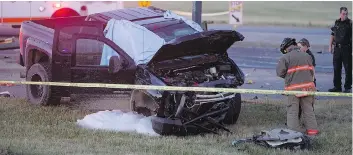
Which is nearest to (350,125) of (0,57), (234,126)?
(234,126)

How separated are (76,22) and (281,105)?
358 centimetres

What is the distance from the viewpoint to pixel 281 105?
39.4 ft

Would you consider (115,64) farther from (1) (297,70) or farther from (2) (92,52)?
(1) (297,70)

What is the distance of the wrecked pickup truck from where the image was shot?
9.45 meters

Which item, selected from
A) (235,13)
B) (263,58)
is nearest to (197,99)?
(235,13)

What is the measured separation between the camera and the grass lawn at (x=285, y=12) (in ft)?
100

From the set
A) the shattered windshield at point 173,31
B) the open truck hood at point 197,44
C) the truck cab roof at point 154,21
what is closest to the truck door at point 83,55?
the truck cab roof at point 154,21

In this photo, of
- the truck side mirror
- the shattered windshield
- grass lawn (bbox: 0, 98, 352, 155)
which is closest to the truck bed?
grass lawn (bbox: 0, 98, 352, 155)

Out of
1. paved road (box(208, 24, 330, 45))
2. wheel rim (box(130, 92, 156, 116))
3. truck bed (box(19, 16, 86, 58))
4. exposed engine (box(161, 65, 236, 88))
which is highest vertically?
truck bed (box(19, 16, 86, 58))

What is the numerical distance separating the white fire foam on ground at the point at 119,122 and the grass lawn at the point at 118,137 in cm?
21

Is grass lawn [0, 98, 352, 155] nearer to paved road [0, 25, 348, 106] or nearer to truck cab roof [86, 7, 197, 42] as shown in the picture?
truck cab roof [86, 7, 197, 42]

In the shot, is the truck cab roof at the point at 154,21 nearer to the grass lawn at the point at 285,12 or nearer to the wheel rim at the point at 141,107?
the wheel rim at the point at 141,107

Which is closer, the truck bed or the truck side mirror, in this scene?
the truck side mirror

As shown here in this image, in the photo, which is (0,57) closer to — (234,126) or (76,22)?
(76,22)
